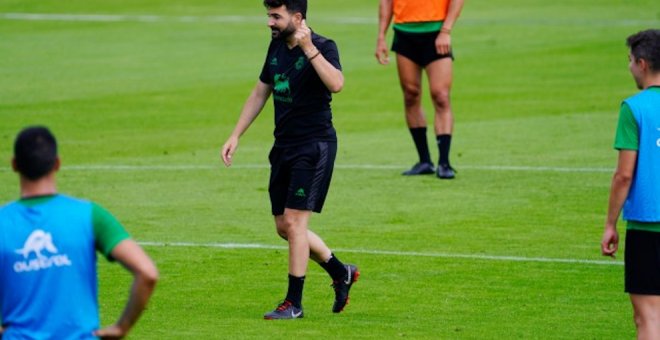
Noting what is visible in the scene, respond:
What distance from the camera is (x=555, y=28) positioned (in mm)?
33281

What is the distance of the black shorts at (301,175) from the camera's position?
9.97 m

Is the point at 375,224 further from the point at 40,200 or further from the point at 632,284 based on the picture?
the point at 40,200

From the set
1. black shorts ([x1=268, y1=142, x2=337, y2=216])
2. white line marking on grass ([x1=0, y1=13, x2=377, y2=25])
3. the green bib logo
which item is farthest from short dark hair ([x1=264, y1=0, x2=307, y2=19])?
white line marking on grass ([x1=0, y1=13, x2=377, y2=25])

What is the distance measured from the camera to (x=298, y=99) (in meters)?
10.1

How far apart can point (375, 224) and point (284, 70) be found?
4.12m

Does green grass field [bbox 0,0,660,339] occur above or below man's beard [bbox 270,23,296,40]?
below

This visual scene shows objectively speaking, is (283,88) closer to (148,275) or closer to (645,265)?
(645,265)

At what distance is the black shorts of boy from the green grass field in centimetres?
131

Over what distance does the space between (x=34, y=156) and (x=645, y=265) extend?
354cm

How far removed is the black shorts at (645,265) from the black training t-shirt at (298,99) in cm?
268

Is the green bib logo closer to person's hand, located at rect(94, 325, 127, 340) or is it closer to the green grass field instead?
the green grass field

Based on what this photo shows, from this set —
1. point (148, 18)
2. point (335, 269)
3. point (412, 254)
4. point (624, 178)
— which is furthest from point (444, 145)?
point (148, 18)

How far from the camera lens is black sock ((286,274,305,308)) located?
9969 mm

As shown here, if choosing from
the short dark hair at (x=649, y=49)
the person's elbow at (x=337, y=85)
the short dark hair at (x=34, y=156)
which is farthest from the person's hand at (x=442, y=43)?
the short dark hair at (x=34, y=156)
